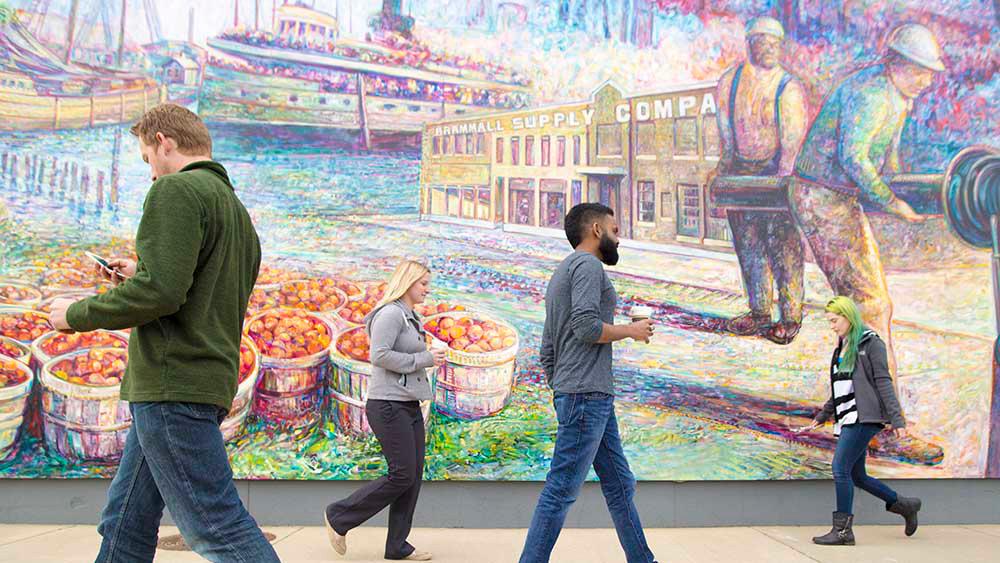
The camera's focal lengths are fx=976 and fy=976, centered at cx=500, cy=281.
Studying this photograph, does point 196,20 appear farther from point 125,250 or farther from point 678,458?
point 678,458

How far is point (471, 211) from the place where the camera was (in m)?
6.55

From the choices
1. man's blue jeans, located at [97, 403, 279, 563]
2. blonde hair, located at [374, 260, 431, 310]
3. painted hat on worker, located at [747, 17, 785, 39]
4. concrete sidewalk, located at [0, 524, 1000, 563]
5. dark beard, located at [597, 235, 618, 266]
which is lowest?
concrete sidewalk, located at [0, 524, 1000, 563]

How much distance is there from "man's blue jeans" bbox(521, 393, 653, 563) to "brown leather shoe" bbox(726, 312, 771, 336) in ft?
7.43

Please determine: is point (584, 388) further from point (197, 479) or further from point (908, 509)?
point (908, 509)

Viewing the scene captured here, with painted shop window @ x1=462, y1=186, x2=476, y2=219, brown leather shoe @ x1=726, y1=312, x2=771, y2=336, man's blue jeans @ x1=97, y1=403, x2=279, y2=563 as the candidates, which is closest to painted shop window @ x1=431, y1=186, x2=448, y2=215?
painted shop window @ x1=462, y1=186, x2=476, y2=219

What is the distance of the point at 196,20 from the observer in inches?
251

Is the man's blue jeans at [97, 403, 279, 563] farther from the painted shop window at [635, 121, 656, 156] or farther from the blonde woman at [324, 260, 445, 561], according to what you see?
the painted shop window at [635, 121, 656, 156]

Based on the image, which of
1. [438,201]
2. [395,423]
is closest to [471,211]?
[438,201]

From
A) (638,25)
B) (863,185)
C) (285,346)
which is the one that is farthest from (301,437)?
(863,185)

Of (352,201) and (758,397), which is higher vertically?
(352,201)

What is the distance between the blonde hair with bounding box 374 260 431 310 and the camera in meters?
5.43

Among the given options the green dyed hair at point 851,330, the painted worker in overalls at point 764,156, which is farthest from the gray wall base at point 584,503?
the painted worker in overalls at point 764,156

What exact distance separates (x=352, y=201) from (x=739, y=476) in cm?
311

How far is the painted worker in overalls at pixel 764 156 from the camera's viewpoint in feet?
21.3
